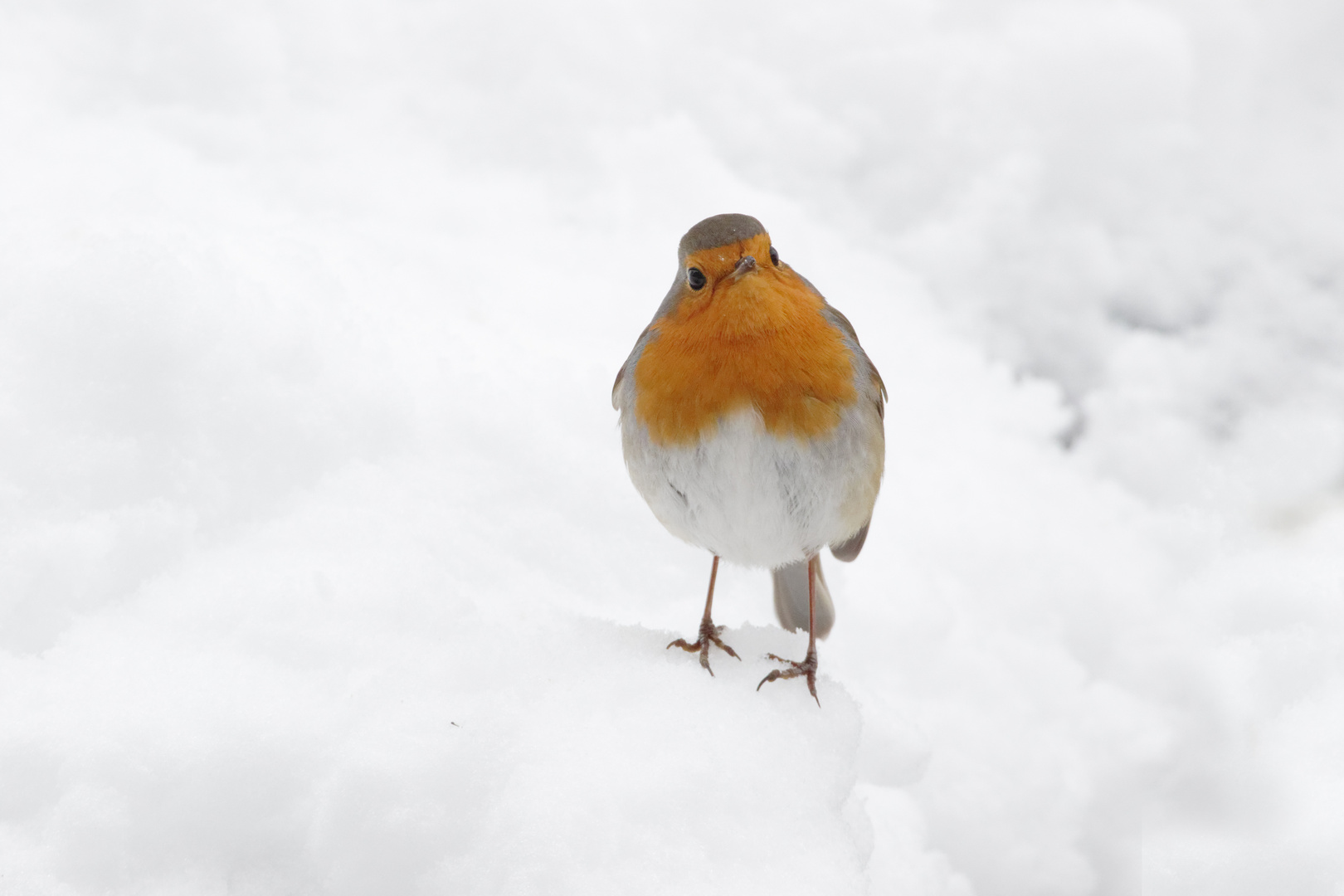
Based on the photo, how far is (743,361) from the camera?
92.1 inches

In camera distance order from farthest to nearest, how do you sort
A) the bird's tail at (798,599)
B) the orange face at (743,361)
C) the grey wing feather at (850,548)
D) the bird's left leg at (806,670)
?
the bird's tail at (798,599) < the grey wing feather at (850,548) < the bird's left leg at (806,670) < the orange face at (743,361)

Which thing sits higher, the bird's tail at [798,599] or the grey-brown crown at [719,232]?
the grey-brown crown at [719,232]

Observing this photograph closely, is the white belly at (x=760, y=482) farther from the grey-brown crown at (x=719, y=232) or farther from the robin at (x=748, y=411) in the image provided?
the grey-brown crown at (x=719, y=232)

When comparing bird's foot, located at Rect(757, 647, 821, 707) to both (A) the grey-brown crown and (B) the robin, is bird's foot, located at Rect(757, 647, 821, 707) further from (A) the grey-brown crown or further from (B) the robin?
(A) the grey-brown crown

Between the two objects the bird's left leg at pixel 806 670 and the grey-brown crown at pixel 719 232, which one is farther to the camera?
the bird's left leg at pixel 806 670

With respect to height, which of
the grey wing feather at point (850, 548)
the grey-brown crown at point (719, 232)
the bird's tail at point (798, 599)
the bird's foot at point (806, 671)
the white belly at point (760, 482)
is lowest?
the bird's foot at point (806, 671)

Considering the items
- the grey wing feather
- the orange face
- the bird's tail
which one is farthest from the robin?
the bird's tail

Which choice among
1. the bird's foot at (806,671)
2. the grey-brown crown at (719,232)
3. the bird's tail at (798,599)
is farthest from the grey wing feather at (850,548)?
the grey-brown crown at (719,232)

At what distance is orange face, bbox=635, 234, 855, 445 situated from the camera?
235 centimetres

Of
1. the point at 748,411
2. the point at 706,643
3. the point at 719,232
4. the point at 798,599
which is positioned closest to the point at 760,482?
the point at 748,411

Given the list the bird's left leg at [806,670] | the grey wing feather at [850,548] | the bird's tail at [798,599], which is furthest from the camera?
the bird's tail at [798,599]

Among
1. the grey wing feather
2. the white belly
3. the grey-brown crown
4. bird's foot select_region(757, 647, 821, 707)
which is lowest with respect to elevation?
bird's foot select_region(757, 647, 821, 707)

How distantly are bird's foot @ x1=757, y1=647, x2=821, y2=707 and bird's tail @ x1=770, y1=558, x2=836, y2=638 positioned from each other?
444mm

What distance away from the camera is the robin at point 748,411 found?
7.73ft
